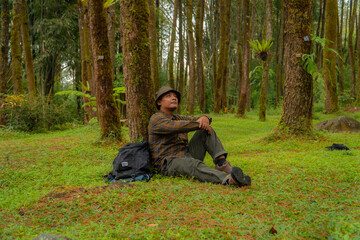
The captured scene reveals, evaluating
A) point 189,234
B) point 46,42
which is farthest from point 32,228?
point 46,42

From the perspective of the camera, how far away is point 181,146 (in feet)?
15.0

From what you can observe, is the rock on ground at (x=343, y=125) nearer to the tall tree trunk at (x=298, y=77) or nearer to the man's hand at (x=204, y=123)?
the tall tree trunk at (x=298, y=77)

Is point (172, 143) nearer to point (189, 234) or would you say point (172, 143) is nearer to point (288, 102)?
point (189, 234)

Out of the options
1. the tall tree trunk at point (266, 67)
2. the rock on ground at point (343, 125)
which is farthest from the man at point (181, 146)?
the tall tree trunk at point (266, 67)

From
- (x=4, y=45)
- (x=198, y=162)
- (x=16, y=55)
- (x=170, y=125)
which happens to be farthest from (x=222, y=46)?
(x=198, y=162)

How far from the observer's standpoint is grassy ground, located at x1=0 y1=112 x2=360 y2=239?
2.46 meters

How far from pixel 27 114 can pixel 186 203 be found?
955 centimetres

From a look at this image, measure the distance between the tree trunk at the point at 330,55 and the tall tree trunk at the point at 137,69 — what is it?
8.96 metres

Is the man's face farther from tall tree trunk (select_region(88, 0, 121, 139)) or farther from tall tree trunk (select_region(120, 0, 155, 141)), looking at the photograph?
tall tree trunk (select_region(88, 0, 121, 139))

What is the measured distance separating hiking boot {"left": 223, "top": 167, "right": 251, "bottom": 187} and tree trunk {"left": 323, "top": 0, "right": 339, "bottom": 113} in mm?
9669

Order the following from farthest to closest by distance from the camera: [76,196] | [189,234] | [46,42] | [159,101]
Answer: [46,42] < [159,101] < [76,196] < [189,234]

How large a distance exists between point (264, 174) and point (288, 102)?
305cm

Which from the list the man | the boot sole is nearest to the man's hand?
the man

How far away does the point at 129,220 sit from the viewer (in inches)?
110
